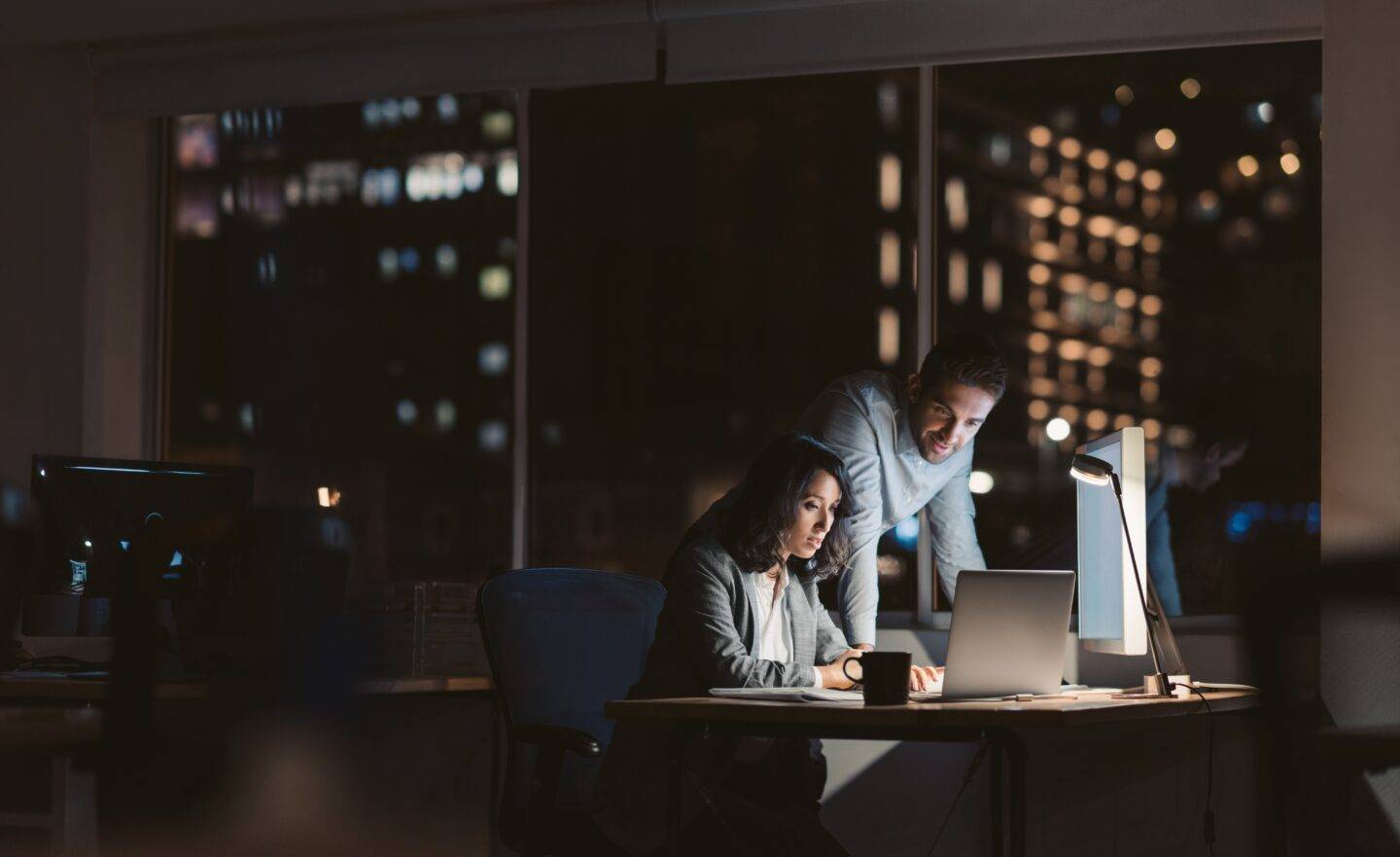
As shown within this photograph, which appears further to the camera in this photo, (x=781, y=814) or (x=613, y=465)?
(x=613, y=465)

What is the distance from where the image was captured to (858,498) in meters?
3.58

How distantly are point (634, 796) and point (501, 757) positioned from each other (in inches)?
69.3

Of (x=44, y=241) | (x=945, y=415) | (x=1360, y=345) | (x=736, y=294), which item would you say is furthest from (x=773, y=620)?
(x=44, y=241)

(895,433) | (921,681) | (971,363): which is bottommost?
(921,681)

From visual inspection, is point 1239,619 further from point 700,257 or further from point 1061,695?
point 700,257

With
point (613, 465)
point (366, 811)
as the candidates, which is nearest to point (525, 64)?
point (613, 465)

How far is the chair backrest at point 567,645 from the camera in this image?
3.01m

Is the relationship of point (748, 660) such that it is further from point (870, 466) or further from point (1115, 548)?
point (870, 466)

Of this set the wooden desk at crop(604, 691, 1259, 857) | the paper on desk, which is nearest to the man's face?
the paper on desk

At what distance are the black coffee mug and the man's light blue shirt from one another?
1.05 metres

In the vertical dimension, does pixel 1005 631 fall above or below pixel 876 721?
above

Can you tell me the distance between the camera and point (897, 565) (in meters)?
4.17

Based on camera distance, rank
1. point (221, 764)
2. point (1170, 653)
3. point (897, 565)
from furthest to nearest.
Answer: point (221, 764) < point (897, 565) < point (1170, 653)

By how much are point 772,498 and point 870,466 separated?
74cm
